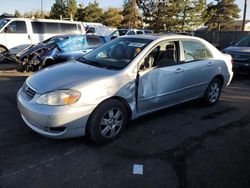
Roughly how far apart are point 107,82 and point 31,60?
6.49 meters

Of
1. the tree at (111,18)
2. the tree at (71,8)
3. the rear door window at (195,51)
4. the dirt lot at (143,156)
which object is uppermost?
the tree at (71,8)

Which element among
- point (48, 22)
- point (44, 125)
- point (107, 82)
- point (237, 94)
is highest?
point (48, 22)

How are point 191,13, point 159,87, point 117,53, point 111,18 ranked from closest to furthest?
point 159,87, point 117,53, point 191,13, point 111,18

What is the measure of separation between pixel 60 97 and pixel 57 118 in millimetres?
279

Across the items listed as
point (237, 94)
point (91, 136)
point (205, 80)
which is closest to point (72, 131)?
point (91, 136)

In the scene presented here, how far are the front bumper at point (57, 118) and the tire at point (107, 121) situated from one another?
108 mm

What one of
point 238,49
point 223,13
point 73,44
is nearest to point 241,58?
point 238,49

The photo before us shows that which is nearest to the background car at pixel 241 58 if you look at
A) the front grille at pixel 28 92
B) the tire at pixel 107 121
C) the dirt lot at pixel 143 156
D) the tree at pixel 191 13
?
the dirt lot at pixel 143 156

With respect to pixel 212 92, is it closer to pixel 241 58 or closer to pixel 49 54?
pixel 241 58

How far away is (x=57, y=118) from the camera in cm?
353

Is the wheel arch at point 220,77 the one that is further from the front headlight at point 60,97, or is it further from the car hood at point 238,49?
the car hood at point 238,49

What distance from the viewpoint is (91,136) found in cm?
382

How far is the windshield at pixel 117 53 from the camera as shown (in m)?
4.41

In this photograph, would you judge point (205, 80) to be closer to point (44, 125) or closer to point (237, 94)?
point (237, 94)
